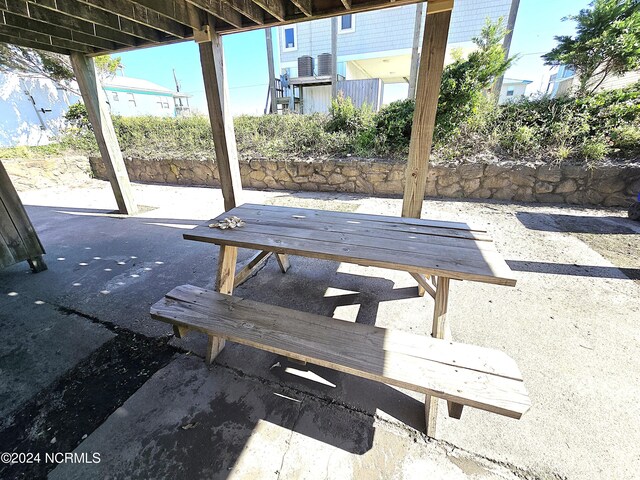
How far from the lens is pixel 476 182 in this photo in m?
4.68

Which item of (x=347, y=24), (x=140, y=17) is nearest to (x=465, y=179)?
(x=140, y=17)

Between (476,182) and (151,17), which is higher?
(151,17)

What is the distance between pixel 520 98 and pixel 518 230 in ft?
10.8

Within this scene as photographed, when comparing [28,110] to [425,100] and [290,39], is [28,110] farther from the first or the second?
[425,100]

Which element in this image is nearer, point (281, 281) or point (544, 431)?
point (544, 431)

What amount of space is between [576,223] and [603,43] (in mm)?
3664

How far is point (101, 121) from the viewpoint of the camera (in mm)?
3838

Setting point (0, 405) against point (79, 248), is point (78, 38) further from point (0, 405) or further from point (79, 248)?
point (0, 405)

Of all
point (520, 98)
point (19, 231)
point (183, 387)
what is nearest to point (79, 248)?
point (19, 231)

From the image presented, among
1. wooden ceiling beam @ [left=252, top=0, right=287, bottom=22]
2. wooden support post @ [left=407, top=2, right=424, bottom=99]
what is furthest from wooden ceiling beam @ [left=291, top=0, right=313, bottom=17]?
wooden support post @ [left=407, top=2, right=424, bottom=99]

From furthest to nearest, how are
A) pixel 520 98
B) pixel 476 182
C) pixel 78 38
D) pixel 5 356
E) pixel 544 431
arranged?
1. pixel 520 98
2. pixel 476 182
3. pixel 78 38
4. pixel 5 356
5. pixel 544 431

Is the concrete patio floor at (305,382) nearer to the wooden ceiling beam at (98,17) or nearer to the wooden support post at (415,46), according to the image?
the wooden ceiling beam at (98,17)

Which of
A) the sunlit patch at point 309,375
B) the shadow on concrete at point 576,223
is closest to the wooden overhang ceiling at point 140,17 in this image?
the sunlit patch at point 309,375

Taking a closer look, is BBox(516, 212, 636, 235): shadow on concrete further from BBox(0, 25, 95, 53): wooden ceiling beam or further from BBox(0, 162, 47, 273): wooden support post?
BBox(0, 25, 95, 53): wooden ceiling beam
